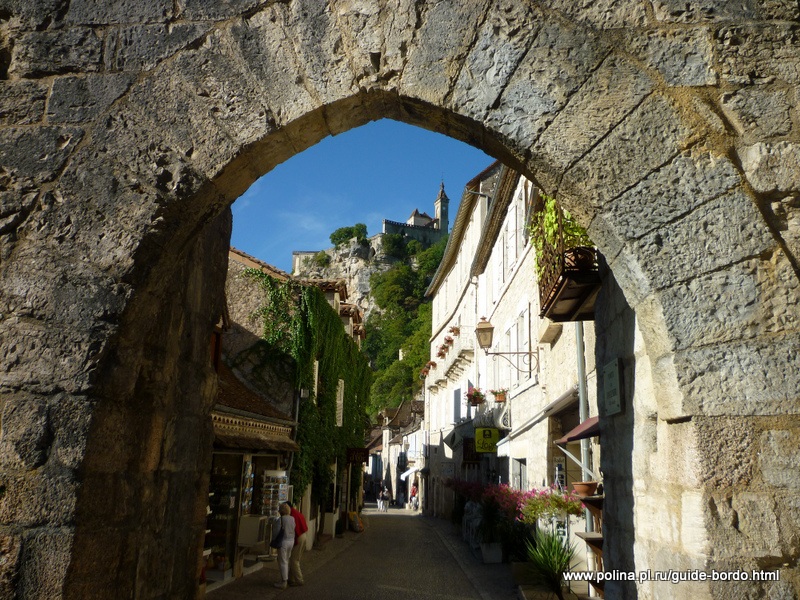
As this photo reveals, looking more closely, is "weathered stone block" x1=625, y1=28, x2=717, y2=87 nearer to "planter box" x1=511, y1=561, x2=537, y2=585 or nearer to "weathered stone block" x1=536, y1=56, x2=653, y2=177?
"weathered stone block" x1=536, y1=56, x2=653, y2=177

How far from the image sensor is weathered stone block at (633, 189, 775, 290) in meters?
2.07

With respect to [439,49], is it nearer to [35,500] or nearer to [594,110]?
[594,110]

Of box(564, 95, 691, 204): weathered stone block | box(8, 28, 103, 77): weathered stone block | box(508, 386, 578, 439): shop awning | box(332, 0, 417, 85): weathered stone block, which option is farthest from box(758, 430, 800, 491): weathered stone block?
box(508, 386, 578, 439): shop awning

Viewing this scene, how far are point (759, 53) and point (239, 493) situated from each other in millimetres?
10185

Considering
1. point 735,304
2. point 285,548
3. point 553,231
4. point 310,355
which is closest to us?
point 735,304

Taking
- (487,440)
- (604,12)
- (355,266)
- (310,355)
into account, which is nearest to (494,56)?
(604,12)

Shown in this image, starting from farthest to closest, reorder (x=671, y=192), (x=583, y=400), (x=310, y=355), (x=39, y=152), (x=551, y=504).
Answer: (x=310, y=355)
(x=551, y=504)
(x=583, y=400)
(x=39, y=152)
(x=671, y=192)

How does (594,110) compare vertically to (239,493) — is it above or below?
above

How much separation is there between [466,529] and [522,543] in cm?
527

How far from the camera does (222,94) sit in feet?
8.59

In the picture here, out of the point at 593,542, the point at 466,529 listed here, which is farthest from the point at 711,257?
the point at 466,529

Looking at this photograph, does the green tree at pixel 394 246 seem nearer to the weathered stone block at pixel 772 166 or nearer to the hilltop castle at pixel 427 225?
the hilltop castle at pixel 427 225

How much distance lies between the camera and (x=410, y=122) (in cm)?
279

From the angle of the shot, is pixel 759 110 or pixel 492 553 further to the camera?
pixel 492 553
